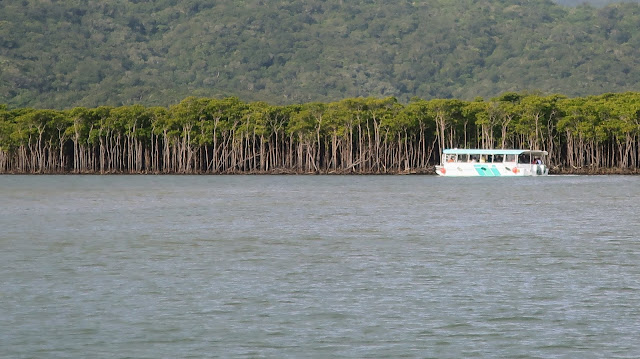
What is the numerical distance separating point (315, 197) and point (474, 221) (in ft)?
82.4

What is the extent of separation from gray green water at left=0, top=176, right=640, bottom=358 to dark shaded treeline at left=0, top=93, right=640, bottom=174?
3407 inches

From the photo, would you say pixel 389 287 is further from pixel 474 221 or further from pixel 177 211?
pixel 177 211

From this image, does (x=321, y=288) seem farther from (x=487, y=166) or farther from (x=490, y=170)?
(x=490, y=170)

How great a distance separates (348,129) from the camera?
134750 millimetres

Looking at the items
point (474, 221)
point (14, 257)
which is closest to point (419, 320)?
point (14, 257)

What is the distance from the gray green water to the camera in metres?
16.5

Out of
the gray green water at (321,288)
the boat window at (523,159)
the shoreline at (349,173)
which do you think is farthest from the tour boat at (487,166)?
the gray green water at (321,288)

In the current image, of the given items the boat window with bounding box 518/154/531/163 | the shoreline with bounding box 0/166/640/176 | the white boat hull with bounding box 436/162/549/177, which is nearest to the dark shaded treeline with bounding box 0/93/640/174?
the shoreline with bounding box 0/166/640/176

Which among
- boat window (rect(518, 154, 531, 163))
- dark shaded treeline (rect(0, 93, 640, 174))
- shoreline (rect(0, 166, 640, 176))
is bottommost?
shoreline (rect(0, 166, 640, 176))

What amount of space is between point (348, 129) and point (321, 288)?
11301 centimetres

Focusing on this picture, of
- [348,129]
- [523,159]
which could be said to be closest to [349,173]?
[348,129]

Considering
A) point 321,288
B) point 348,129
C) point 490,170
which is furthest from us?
point 348,129

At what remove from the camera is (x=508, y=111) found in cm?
12925

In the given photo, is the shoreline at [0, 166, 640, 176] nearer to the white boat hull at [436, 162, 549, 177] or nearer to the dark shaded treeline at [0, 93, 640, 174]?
the dark shaded treeline at [0, 93, 640, 174]
